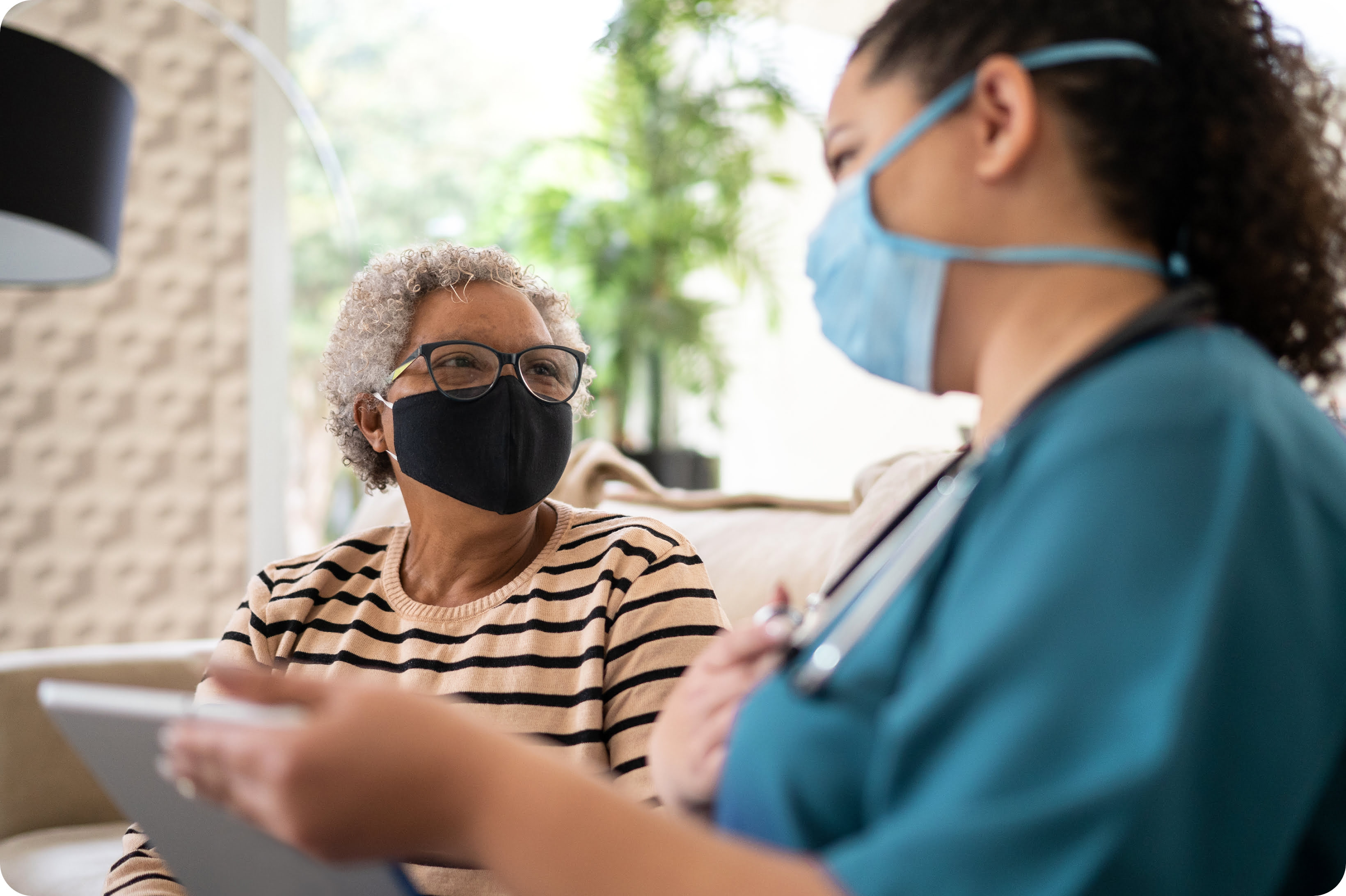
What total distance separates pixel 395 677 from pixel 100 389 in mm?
2662

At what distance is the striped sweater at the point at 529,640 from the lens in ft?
3.88

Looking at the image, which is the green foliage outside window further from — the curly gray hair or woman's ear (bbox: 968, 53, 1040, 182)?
woman's ear (bbox: 968, 53, 1040, 182)

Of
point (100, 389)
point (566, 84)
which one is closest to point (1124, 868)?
point (100, 389)

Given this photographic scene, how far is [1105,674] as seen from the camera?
469 millimetres

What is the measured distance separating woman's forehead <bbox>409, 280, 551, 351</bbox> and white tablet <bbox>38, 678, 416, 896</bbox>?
732 mm

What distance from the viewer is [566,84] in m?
4.96

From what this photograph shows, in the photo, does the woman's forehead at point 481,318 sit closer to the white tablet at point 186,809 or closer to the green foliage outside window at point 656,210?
the white tablet at point 186,809

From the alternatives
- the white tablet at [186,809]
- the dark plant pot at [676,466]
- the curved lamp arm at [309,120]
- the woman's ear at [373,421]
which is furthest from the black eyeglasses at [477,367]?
the dark plant pot at [676,466]

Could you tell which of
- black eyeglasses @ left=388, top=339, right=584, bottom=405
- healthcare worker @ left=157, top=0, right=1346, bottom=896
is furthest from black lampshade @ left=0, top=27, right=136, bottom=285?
healthcare worker @ left=157, top=0, right=1346, bottom=896

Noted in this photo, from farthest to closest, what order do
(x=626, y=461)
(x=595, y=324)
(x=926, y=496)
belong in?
1. (x=595, y=324)
2. (x=626, y=461)
3. (x=926, y=496)

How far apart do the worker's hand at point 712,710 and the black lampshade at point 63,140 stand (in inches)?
67.2

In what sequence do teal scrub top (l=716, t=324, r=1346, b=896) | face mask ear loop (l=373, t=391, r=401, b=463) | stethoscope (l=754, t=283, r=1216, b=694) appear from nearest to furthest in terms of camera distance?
teal scrub top (l=716, t=324, r=1346, b=896)
stethoscope (l=754, t=283, r=1216, b=694)
face mask ear loop (l=373, t=391, r=401, b=463)

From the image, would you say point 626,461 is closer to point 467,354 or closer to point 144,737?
point 467,354

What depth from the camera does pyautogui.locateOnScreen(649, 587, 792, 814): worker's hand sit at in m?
0.62
